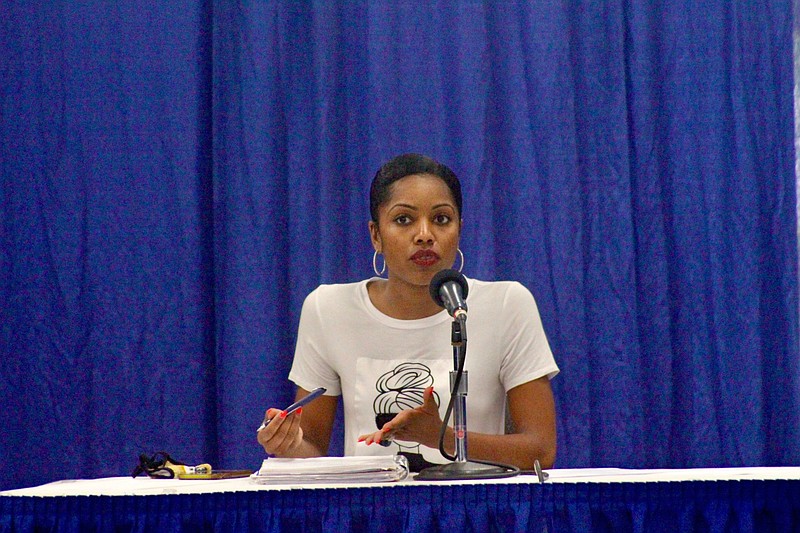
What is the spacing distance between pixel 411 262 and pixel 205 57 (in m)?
1.16

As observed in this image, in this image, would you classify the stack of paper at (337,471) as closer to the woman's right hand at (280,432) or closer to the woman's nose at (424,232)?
the woman's right hand at (280,432)

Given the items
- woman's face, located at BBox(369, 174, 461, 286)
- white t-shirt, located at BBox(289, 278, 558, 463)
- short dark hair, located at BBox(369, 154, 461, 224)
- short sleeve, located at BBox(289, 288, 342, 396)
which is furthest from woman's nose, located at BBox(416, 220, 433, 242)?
short sleeve, located at BBox(289, 288, 342, 396)

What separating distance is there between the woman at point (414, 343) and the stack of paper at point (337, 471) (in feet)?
2.09

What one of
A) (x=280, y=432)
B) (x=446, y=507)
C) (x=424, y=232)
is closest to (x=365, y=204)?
(x=424, y=232)

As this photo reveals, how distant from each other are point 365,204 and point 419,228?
59 centimetres

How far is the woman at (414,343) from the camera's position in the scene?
2.34m

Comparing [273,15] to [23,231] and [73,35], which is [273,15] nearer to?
[73,35]

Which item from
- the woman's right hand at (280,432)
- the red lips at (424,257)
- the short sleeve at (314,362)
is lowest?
the woman's right hand at (280,432)

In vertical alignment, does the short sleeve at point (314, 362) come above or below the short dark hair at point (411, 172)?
below

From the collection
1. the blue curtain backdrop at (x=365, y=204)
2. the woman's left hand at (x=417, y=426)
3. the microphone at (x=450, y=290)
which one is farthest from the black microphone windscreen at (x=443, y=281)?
the blue curtain backdrop at (x=365, y=204)

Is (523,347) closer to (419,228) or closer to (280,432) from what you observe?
(419,228)

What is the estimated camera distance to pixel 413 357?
7.88 feet

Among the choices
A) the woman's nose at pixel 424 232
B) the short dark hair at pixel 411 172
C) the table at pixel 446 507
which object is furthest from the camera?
the short dark hair at pixel 411 172

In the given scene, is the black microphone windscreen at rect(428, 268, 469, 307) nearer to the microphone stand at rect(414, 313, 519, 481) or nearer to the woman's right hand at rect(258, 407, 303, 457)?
the microphone stand at rect(414, 313, 519, 481)
